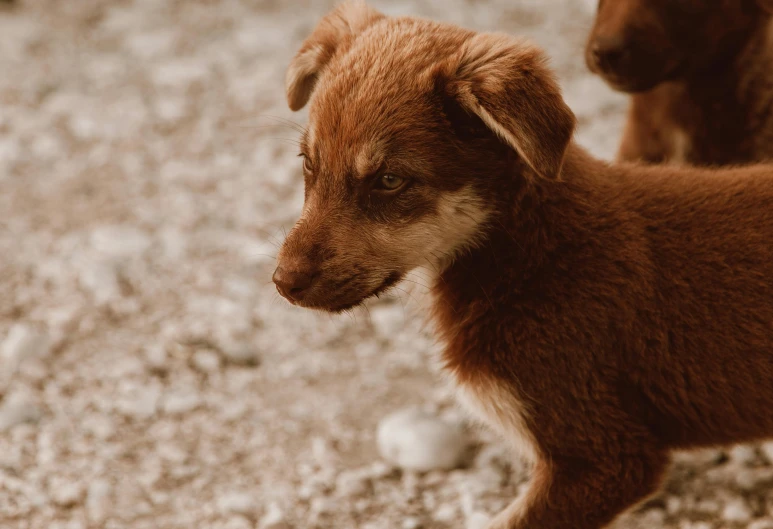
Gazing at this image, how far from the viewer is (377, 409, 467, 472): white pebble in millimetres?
4375

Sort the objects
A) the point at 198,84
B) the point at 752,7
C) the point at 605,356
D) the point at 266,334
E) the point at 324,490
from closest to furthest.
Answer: the point at 605,356
the point at 324,490
the point at 752,7
the point at 266,334
the point at 198,84

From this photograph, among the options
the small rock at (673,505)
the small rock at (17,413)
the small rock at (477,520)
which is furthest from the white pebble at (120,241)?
the small rock at (673,505)

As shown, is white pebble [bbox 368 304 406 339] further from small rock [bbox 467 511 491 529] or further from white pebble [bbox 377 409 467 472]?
small rock [bbox 467 511 491 529]

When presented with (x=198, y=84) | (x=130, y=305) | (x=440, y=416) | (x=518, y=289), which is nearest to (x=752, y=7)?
(x=518, y=289)

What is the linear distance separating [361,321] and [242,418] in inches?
37.3

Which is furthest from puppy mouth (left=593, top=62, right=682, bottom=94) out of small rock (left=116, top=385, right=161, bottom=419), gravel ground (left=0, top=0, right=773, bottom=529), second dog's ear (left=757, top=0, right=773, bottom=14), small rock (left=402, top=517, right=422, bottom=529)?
small rock (left=116, top=385, right=161, bottom=419)

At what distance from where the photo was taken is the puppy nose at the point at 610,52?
4.50 meters

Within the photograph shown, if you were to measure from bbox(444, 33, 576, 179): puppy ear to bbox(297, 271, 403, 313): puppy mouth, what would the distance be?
66 centimetres

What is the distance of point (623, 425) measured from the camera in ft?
11.6

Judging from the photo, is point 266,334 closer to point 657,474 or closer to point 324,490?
point 324,490

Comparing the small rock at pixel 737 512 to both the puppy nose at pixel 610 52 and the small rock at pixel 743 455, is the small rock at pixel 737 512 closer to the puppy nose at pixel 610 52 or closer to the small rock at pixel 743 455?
the small rock at pixel 743 455

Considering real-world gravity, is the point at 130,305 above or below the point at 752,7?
below

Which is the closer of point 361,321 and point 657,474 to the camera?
point 657,474

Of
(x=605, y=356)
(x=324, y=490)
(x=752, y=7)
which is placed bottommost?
(x=324, y=490)
